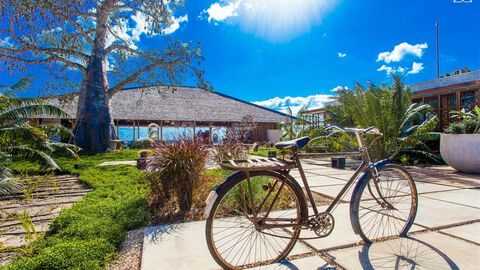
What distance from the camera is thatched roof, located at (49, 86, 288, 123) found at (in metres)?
19.7

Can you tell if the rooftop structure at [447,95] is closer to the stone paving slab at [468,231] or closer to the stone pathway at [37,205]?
the stone paving slab at [468,231]

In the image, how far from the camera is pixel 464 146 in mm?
5586

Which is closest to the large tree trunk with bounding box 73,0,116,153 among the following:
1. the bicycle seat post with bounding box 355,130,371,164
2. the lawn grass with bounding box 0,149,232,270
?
the lawn grass with bounding box 0,149,232,270

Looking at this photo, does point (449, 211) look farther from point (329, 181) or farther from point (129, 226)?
point (129, 226)

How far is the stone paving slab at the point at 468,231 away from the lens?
223cm

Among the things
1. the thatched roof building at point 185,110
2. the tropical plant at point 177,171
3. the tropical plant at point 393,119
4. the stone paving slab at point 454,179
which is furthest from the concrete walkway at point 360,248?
the thatched roof building at point 185,110

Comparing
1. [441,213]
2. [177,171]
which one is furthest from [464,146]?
[177,171]

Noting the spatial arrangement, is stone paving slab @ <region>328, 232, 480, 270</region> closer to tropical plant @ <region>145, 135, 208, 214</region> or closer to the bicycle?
the bicycle

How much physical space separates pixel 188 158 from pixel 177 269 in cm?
154

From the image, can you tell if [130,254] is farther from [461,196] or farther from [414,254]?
[461,196]

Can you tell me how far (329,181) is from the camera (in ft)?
16.0

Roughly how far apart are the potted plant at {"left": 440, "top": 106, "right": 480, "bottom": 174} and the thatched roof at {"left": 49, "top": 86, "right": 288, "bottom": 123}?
15.8m

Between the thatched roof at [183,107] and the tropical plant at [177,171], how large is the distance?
15.3 metres

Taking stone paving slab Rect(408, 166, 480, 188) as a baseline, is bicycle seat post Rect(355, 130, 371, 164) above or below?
above
